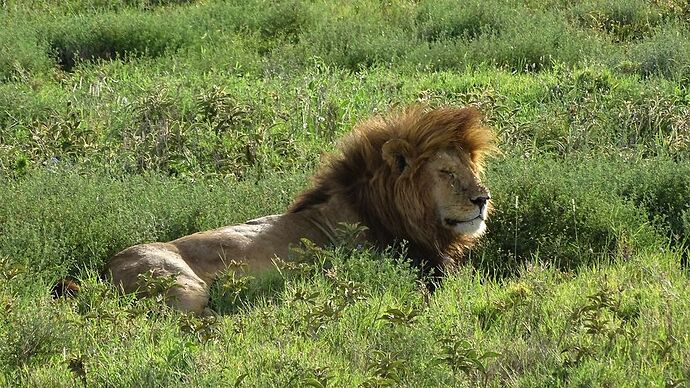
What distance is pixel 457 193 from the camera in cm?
687

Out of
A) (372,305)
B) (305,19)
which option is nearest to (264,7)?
(305,19)

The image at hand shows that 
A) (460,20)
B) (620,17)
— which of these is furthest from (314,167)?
(620,17)

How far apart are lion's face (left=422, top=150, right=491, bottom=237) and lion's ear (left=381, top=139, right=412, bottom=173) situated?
0.12m

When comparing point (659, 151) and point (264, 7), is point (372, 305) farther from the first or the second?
point (264, 7)

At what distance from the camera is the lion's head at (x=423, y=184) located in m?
6.88

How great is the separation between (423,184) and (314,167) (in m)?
2.00

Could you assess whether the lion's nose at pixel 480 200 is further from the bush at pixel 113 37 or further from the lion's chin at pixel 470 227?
the bush at pixel 113 37

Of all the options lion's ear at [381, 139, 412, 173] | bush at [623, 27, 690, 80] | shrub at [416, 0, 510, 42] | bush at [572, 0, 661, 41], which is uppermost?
lion's ear at [381, 139, 412, 173]

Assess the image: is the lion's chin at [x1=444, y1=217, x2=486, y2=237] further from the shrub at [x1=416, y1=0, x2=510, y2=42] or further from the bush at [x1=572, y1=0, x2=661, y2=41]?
the bush at [x1=572, y1=0, x2=661, y2=41]

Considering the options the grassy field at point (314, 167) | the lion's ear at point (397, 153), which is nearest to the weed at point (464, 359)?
the grassy field at point (314, 167)

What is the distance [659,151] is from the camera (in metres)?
8.38

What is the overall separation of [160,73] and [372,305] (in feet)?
21.7

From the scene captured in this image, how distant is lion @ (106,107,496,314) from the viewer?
682 cm

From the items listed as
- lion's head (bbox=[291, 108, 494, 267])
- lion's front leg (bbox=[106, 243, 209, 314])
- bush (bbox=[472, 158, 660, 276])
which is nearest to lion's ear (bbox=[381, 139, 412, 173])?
lion's head (bbox=[291, 108, 494, 267])
